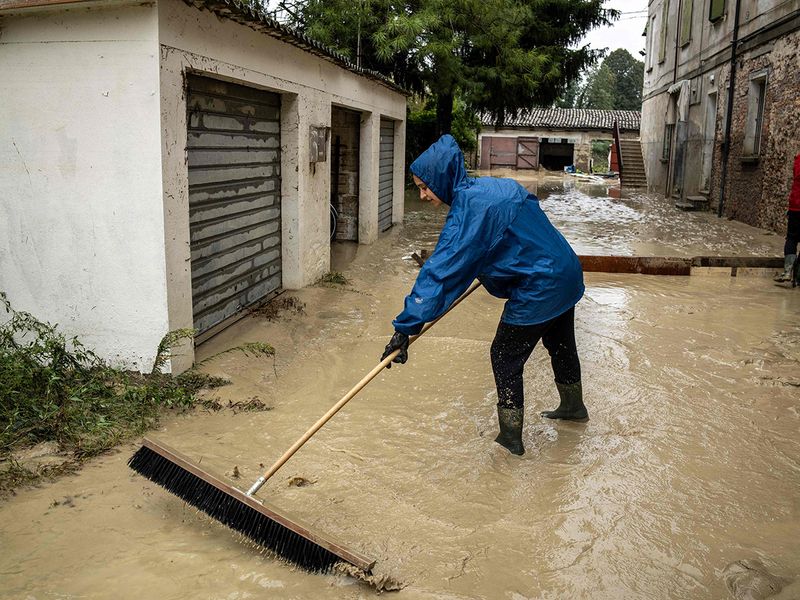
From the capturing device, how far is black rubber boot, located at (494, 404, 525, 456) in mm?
4273

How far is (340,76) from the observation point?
381 inches

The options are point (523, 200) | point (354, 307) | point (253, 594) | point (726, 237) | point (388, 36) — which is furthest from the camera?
point (388, 36)

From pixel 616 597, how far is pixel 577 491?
3.13 ft

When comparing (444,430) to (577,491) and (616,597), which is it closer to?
(577,491)

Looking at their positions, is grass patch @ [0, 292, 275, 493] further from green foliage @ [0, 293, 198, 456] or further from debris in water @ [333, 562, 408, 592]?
debris in water @ [333, 562, 408, 592]

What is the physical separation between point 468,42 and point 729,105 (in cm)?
644

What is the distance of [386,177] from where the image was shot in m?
14.6

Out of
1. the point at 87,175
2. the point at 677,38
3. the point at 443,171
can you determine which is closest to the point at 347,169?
the point at 87,175

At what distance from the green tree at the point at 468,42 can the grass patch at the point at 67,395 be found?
10.2 m

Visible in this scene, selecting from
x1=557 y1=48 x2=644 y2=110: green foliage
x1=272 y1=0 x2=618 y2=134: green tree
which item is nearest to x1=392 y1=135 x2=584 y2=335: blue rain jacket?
x1=272 y1=0 x2=618 y2=134: green tree

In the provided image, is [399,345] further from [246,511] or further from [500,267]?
[246,511]

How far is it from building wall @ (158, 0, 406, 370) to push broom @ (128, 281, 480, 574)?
6.08 ft

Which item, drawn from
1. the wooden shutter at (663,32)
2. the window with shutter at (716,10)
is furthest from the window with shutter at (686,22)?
the wooden shutter at (663,32)

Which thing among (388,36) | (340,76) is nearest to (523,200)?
(340,76)
